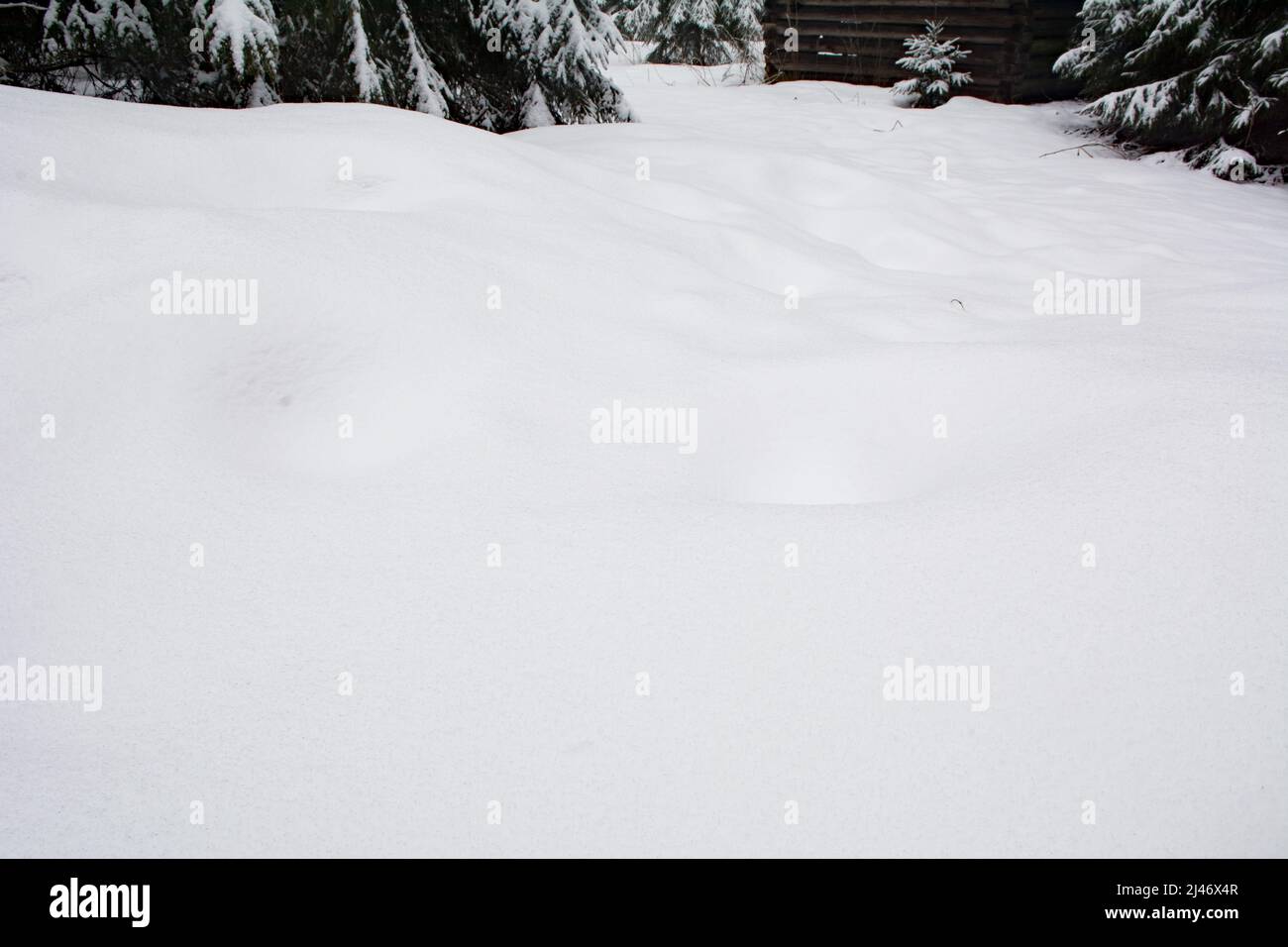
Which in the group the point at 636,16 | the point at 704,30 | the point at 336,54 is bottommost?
the point at 336,54

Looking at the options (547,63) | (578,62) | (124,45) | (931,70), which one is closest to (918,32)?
(931,70)

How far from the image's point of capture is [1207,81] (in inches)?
274

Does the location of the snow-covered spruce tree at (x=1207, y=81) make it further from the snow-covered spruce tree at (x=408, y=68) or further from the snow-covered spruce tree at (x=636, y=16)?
the snow-covered spruce tree at (x=636, y=16)

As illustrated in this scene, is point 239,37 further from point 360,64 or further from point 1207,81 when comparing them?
point 1207,81

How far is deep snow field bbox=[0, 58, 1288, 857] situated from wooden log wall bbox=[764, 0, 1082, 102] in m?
8.53

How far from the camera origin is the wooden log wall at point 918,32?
10000 millimetres

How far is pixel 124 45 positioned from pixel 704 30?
52.2ft

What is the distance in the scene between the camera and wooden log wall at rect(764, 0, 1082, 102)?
1000cm

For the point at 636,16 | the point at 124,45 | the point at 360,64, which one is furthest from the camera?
the point at 636,16

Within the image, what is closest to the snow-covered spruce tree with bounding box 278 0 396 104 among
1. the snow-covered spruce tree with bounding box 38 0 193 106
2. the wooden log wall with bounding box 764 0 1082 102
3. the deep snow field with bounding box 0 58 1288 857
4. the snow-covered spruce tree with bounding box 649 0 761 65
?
the snow-covered spruce tree with bounding box 38 0 193 106

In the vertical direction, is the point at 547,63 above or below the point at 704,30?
below

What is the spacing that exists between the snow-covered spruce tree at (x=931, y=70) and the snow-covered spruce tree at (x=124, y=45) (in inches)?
337

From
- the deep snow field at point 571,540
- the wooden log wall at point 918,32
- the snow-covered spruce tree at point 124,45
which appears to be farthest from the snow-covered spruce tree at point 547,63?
the wooden log wall at point 918,32
